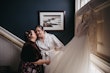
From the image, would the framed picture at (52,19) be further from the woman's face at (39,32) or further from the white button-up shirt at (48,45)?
the woman's face at (39,32)

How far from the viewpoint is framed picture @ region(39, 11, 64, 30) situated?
14.8 feet

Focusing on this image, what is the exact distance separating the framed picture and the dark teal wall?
0.30 feet

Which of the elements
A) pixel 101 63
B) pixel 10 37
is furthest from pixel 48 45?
pixel 101 63

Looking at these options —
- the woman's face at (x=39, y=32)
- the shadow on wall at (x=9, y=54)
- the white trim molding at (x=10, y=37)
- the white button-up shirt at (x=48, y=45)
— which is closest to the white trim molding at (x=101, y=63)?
the white button-up shirt at (x=48, y=45)

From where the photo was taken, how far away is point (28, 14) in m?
4.55

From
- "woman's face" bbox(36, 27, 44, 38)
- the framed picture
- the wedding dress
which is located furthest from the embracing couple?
the wedding dress

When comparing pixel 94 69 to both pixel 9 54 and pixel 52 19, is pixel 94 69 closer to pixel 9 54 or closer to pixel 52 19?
pixel 52 19

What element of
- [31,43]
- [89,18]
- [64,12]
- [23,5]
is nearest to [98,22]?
[89,18]

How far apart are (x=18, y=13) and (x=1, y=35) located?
62 cm

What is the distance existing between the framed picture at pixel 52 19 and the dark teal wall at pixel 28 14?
93 millimetres

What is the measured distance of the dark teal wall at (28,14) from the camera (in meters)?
4.50

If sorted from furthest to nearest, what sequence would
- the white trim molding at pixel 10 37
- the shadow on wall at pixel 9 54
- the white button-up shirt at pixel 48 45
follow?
the shadow on wall at pixel 9 54, the white trim molding at pixel 10 37, the white button-up shirt at pixel 48 45

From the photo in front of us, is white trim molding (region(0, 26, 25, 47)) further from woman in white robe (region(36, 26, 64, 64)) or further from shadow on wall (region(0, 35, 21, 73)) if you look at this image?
woman in white robe (region(36, 26, 64, 64))

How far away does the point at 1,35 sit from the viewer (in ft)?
14.7
